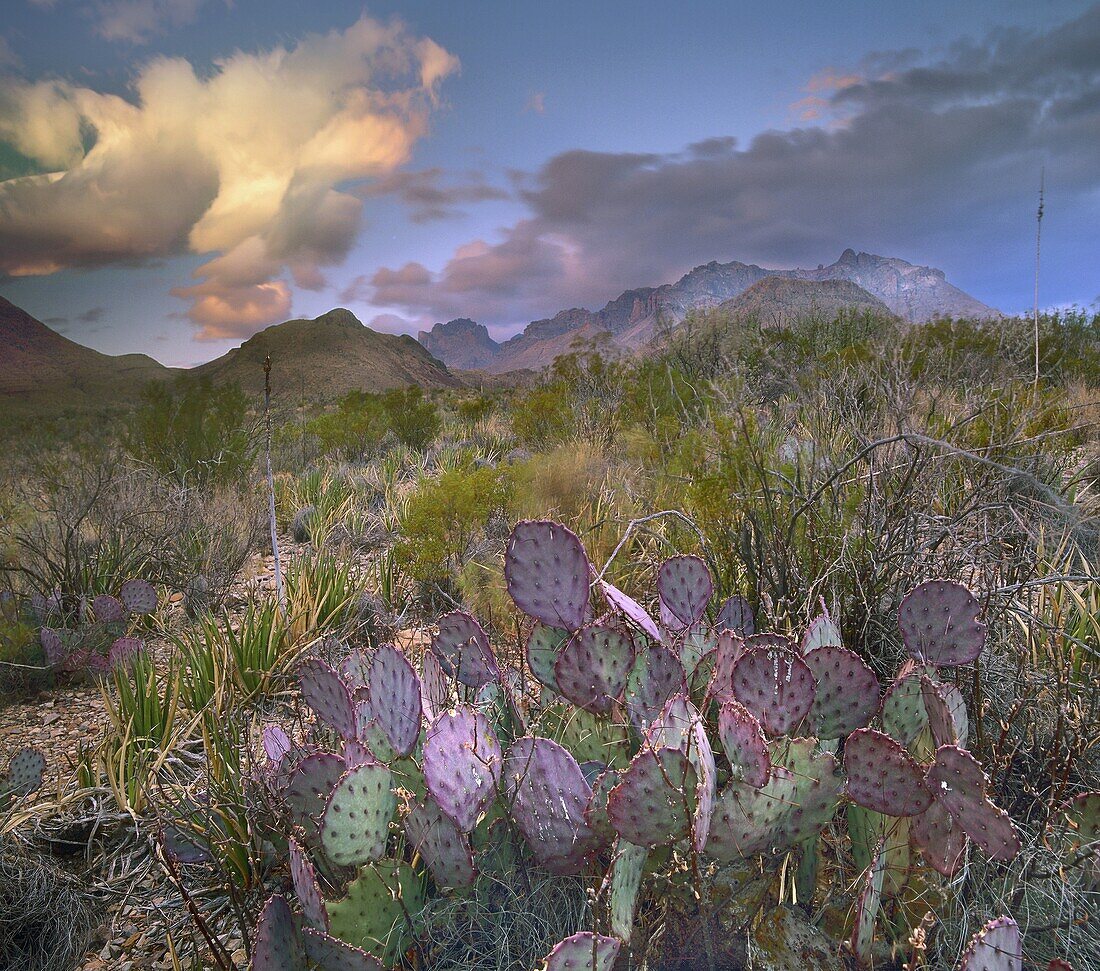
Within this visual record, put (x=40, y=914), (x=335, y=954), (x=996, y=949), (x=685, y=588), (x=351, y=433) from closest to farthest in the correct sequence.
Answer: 1. (x=996, y=949)
2. (x=335, y=954)
3. (x=40, y=914)
4. (x=685, y=588)
5. (x=351, y=433)

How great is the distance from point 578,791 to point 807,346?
1319cm

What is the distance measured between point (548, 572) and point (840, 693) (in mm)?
808

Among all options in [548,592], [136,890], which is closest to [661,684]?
[548,592]

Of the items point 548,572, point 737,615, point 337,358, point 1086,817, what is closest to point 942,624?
point 1086,817

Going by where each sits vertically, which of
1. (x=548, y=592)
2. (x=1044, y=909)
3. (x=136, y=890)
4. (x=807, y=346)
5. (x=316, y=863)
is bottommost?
(x=136, y=890)

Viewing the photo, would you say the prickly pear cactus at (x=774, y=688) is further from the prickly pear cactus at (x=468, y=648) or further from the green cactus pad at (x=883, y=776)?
the prickly pear cactus at (x=468, y=648)

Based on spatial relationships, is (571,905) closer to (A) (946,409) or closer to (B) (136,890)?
(B) (136,890)

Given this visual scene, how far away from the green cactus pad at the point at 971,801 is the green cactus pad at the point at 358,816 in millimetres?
1155

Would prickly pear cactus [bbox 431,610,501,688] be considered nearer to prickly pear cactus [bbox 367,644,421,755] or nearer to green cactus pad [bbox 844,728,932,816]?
prickly pear cactus [bbox 367,644,421,755]

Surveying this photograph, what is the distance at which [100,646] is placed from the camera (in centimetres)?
359

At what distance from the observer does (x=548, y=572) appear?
182cm

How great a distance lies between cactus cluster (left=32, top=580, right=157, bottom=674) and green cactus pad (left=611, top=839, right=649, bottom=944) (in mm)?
2722

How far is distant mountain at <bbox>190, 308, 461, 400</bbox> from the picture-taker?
179 ft

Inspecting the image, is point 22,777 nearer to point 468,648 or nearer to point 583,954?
point 468,648
